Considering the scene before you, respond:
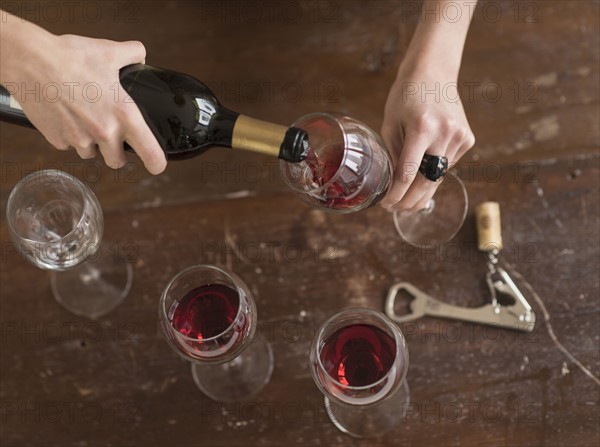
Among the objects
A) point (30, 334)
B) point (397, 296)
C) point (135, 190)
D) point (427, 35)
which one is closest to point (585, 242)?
point (397, 296)

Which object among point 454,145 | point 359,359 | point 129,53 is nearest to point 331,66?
point 454,145

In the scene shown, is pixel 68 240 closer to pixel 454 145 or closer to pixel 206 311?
pixel 206 311

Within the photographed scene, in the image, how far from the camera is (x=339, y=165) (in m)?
0.86

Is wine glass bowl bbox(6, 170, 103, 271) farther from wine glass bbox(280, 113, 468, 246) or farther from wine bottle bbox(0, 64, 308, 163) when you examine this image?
wine glass bbox(280, 113, 468, 246)

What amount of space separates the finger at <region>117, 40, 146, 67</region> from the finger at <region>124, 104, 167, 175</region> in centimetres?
7

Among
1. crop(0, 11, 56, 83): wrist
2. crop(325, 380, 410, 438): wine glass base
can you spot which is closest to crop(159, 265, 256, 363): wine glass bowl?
crop(325, 380, 410, 438): wine glass base

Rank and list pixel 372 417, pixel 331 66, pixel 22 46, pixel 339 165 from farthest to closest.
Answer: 1. pixel 331 66
2. pixel 372 417
3. pixel 339 165
4. pixel 22 46

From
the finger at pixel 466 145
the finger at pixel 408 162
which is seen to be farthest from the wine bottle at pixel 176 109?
the finger at pixel 466 145

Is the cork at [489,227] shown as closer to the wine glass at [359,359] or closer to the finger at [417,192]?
the finger at [417,192]

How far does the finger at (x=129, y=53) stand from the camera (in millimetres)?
785

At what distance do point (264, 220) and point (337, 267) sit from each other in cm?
14

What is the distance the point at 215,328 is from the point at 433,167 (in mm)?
383

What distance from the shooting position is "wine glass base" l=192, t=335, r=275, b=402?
0.98 meters

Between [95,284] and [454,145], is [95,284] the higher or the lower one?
the lower one
